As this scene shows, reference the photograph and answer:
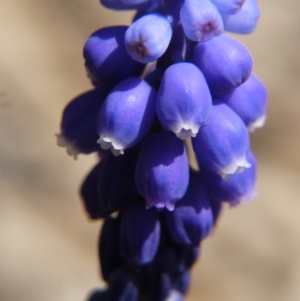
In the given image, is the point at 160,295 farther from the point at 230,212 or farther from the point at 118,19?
the point at 118,19

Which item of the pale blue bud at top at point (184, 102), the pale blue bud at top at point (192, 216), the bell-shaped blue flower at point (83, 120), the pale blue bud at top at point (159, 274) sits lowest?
the pale blue bud at top at point (159, 274)

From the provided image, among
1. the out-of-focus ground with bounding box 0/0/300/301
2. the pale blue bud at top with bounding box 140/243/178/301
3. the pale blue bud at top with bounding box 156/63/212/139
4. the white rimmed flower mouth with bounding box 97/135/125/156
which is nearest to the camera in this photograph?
the pale blue bud at top with bounding box 156/63/212/139

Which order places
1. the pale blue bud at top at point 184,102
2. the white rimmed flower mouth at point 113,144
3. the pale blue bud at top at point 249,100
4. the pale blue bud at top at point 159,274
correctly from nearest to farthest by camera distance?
the pale blue bud at top at point 184,102 → the white rimmed flower mouth at point 113,144 → the pale blue bud at top at point 249,100 → the pale blue bud at top at point 159,274

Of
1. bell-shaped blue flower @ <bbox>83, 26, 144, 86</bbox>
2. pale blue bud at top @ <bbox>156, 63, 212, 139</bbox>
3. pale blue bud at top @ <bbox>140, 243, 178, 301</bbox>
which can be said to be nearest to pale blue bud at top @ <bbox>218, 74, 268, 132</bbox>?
pale blue bud at top @ <bbox>156, 63, 212, 139</bbox>

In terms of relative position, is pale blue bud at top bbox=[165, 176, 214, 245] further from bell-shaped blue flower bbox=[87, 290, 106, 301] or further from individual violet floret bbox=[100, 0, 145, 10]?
individual violet floret bbox=[100, 0, 145, 10]

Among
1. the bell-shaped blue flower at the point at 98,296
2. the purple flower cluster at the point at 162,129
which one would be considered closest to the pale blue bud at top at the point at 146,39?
the purple flower cluster at the point at 162,129

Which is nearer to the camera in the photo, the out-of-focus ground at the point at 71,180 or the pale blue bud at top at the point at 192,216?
the pale blue bud at top at the point at 192,216

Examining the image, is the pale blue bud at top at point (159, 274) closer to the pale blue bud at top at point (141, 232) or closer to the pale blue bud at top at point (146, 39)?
the pale blue bud at top at point (141, 232)
